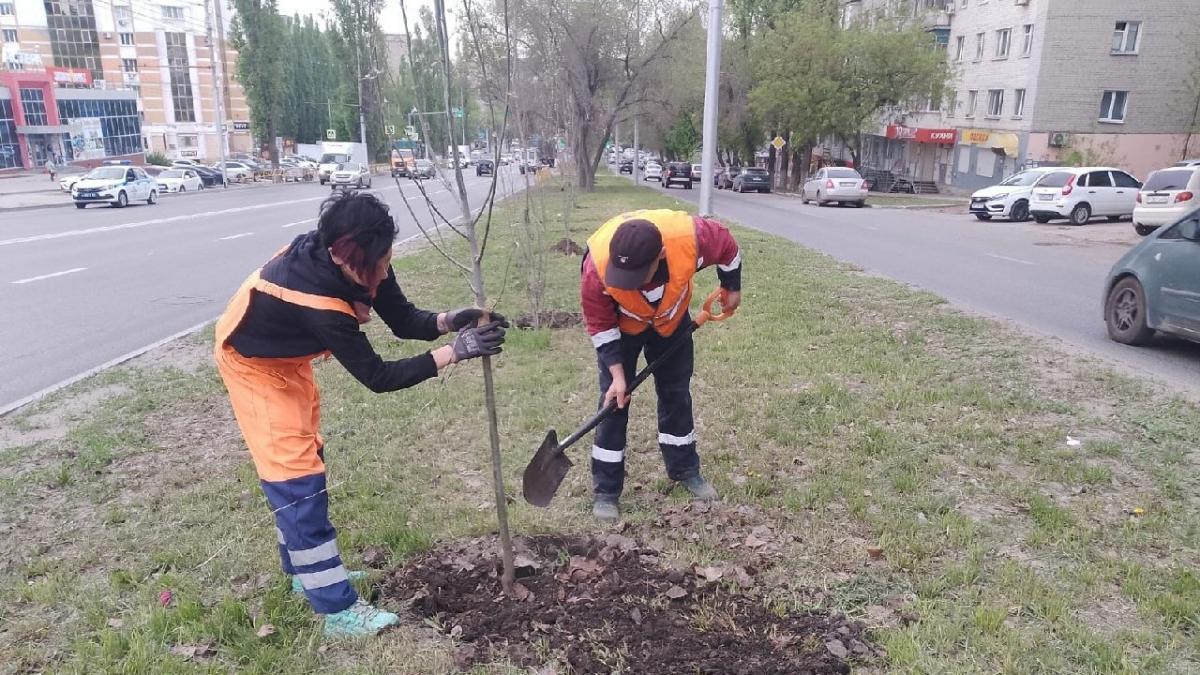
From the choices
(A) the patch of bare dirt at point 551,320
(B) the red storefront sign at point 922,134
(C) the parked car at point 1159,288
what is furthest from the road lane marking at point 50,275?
(B) the red storefront sign at point 922,134

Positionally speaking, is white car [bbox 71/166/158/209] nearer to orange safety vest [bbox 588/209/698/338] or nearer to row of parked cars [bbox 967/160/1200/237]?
row of parked cars [bbox 967/160/1200/237]

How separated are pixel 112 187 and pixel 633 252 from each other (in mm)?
27113

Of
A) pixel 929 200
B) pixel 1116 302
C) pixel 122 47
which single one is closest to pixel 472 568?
pixel 1116 302

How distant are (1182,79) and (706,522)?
120 feet

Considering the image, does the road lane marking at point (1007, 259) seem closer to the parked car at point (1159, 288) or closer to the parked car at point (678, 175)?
the parked car at point (1159, 288)

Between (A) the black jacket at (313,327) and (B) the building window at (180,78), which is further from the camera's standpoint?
(B) the building window at (180,78)

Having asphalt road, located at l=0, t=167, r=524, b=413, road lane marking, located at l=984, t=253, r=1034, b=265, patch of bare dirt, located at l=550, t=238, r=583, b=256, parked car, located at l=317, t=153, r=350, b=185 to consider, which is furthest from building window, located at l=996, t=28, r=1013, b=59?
parked car, located at l=317, t=153, r=350, b=185

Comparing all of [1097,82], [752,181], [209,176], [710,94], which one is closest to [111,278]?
[710,94]

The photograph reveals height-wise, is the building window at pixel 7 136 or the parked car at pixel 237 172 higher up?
the building window at pixel 7 136

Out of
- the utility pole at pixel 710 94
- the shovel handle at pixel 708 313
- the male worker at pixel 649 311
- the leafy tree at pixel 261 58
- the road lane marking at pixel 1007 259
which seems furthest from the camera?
the leafy tree at pixel 261 58

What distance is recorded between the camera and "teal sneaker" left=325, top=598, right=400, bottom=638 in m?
2.90

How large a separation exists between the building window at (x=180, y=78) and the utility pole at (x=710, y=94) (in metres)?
72.4

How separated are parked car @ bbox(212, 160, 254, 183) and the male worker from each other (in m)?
47.2

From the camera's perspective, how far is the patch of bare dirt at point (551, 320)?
7879 mm
